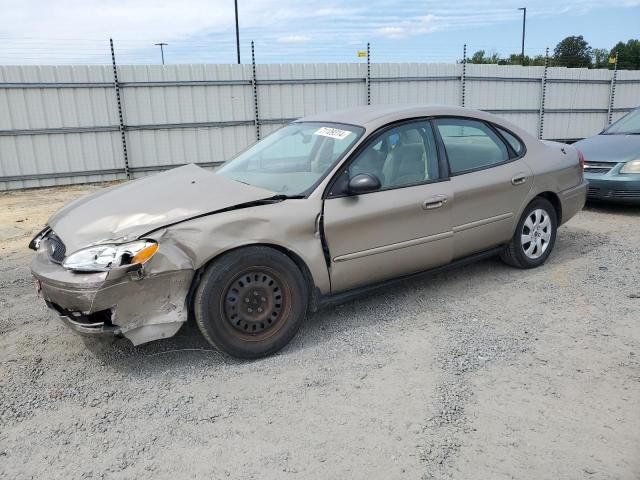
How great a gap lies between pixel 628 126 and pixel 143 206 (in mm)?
7747

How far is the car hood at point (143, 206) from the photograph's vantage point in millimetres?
3127

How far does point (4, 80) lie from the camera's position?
33.0 feet

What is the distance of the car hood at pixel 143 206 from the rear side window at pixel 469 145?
1.65 m

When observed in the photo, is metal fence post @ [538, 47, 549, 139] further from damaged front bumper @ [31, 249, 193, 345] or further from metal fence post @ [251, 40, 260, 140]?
damaged front bumper @ [31, 249, 193, 345]

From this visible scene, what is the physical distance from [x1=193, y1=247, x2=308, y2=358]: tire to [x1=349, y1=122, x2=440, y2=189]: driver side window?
895 millimetres

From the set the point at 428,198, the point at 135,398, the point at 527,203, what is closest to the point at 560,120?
the point at 527,203

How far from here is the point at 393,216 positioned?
12.6 ft

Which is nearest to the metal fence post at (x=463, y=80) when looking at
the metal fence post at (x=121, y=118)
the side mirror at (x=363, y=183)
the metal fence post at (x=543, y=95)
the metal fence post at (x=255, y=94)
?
the metal fence post at (x=543, y=95)

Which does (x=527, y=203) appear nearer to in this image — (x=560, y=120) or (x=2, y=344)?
(x=2, y=344)

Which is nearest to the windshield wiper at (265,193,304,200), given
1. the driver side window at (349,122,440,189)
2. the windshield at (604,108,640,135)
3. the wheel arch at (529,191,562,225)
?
the driver side window at (349,122,440,189)

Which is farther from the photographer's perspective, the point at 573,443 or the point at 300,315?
the point at 300,315

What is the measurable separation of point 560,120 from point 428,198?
45.3 feet

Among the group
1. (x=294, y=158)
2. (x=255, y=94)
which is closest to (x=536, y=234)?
(x=294, y=158)

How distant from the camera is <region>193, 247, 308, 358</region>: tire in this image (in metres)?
3.17
